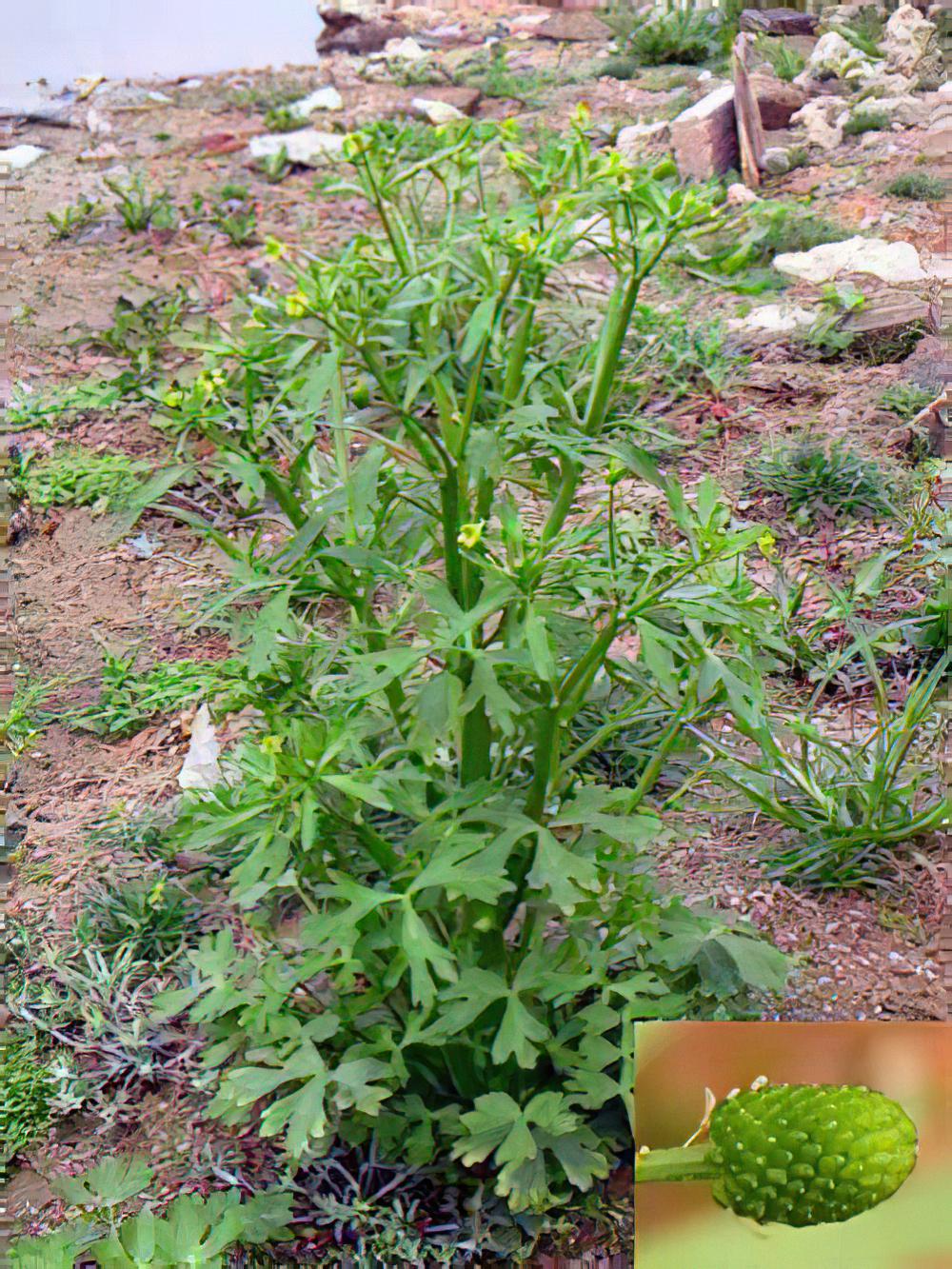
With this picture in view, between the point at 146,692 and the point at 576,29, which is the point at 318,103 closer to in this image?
the point at 576,29

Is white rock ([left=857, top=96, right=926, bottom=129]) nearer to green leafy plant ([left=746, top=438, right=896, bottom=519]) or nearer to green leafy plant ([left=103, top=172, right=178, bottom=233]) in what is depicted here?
green leafy plant ([left=746, top=438, right=896, bottom=519])

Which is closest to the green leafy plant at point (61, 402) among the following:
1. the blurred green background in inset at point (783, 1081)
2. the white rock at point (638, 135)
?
the white rock at point (638, 135)

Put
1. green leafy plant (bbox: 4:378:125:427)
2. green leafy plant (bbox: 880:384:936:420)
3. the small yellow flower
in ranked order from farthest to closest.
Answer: green leafy plant (bbox: 4:378:125:427) → green leafy plant (bbox: 880:384:936:420) → the small yellow flower

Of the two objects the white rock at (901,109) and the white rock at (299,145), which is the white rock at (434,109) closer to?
the white rock at (299,145)

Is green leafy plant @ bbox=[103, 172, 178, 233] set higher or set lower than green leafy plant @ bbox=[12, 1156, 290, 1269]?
higher

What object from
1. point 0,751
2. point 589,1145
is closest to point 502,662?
point 589,1145

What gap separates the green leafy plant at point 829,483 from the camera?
271cm

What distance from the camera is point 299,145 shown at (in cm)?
429

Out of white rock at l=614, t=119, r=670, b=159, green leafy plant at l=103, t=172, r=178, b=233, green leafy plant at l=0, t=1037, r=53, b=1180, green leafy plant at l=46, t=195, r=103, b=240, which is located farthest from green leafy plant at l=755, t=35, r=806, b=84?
green leafy plant at l=0, t=1037, r=53, b=1180

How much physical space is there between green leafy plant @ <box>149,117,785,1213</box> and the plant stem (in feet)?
1.09

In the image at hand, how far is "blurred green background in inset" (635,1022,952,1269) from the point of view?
40.7 inches

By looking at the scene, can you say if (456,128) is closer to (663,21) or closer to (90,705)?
(90,705)

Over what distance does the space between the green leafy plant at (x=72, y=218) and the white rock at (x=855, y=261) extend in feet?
6.81

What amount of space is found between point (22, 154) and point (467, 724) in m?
3.29
